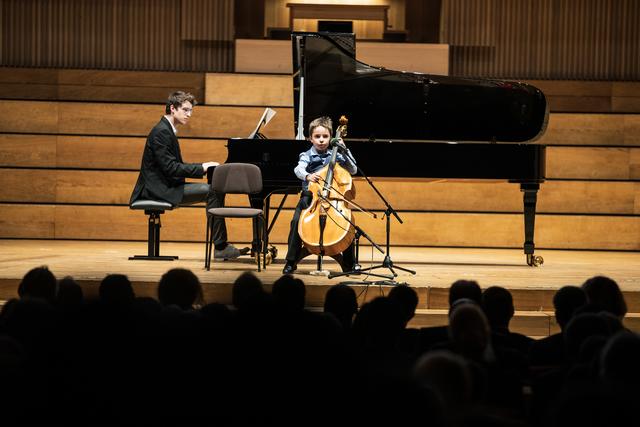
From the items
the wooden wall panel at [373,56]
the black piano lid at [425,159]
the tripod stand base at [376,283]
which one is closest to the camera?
the tripod stand base at [376,283]

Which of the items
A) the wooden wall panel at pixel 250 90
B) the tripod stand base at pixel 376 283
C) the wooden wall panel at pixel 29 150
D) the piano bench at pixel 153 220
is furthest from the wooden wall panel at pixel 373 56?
the tripod stand base at pixel 376 283

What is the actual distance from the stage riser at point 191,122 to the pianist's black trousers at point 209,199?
2.15 m

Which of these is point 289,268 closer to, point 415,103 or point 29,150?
point 415,103

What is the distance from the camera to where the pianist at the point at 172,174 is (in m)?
5.82

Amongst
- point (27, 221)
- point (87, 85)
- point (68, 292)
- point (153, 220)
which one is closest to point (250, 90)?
point (87, 85)

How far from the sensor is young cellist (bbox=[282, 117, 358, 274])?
5.05m

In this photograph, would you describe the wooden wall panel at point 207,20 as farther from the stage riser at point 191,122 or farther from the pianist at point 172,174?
the pianist at point 172,174

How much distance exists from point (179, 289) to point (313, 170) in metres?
2.53

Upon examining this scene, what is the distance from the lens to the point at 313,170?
17.7 feet

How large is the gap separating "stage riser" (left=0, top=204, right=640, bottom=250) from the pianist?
1738mm

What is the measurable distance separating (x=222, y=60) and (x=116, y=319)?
7.48 metres

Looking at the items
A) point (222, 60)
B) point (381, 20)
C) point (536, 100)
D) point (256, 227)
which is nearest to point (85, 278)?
point (256, 227)

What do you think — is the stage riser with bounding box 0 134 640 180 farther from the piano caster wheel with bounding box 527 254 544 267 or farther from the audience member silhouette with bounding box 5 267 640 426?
the audience member silhouette with bounding box 5 267 640 426

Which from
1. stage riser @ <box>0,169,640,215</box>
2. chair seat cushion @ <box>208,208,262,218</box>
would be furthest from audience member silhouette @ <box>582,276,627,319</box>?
stage riser @ <box>0,169,640,215</box>
